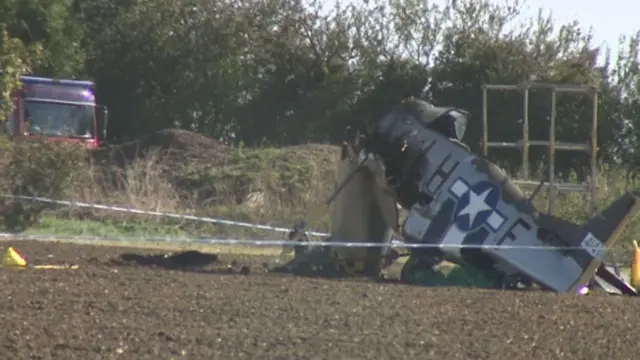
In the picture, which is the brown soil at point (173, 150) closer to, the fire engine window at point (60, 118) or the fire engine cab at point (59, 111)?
the fire engine cab at point (59, 111)

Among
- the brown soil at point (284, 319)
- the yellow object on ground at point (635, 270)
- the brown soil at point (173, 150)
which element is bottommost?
the brown soil at point (173, 150)

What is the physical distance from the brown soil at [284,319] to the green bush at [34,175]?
8.52 m

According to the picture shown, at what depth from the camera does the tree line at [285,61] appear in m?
44.9

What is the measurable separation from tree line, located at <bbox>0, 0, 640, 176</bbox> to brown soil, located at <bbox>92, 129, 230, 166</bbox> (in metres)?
5.30

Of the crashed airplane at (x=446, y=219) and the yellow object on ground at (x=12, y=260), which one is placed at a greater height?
the crashed airplane at (x=446, y=219)

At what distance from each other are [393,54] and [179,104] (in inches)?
328

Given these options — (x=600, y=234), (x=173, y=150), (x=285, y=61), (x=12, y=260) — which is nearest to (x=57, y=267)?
(x=12, y=260)

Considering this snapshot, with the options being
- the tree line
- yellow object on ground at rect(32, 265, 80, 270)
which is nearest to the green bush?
yellow object on ground at rect(32, 265, 80, 270)

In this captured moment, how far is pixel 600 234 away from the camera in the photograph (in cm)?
1670

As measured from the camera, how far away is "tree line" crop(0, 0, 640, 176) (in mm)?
44906

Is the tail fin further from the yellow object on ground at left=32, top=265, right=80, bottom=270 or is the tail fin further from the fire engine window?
the fire engine window

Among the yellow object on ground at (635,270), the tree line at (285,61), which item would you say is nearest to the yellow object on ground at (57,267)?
the yellow object on ground at (635,270)

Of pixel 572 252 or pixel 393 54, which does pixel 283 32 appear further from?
pixel 572 252

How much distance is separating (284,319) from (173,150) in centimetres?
2525
